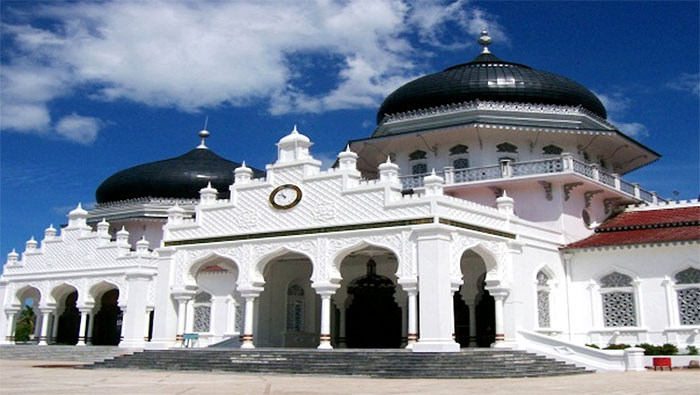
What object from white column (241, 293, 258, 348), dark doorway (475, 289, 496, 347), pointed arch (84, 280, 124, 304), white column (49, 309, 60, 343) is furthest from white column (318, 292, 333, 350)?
white column (49, 309, 60, 343)

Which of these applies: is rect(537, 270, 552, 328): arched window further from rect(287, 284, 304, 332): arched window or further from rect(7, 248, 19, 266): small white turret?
rect(7, 248, 19, 266): small white turret

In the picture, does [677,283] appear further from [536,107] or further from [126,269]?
[126,269]

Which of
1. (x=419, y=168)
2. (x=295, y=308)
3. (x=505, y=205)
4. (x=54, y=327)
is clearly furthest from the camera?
(x=54, y=327)

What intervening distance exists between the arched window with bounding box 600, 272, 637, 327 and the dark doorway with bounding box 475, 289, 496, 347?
3.26 meters

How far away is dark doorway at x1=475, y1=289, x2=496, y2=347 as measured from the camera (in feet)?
69.3

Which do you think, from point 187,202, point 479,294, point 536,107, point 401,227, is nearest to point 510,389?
point 401,227

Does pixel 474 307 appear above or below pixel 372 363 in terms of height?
above

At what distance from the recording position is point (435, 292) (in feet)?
56.0

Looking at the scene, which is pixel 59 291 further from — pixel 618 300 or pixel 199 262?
pixel 618 300

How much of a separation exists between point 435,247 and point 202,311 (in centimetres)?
1267

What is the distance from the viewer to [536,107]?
25344mm

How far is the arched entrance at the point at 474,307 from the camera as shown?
20.8m

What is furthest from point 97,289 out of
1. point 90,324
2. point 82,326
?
point 82,326

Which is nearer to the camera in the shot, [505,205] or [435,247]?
[435,247]
